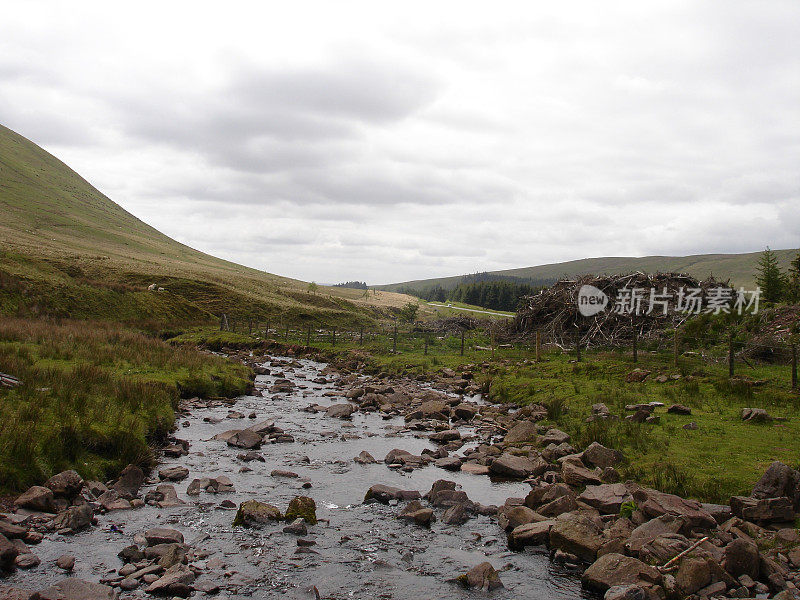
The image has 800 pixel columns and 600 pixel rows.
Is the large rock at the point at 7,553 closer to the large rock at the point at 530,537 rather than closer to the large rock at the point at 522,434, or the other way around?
the large rock at the point at 530,537

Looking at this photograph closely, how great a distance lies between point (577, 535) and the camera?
1016 cm

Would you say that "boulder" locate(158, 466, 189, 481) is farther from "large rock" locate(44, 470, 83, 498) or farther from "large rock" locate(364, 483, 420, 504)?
"large rock" locate(364, 483, 420, 504)

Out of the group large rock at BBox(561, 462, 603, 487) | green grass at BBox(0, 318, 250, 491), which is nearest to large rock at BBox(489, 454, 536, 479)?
large rock at BBox(561, 462, 603, 487)

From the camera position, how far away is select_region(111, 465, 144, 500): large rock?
12226mm

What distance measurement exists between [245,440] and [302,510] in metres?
6.58

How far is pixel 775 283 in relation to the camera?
51656 millimetres

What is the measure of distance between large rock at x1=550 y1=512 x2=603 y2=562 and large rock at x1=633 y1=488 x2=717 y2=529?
1.12 metres

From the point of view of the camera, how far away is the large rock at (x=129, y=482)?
12226 millimetres

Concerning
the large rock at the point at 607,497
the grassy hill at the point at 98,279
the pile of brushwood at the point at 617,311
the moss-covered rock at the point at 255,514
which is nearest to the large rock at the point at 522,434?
the large rock at the point at 607,497

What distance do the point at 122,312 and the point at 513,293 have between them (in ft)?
427

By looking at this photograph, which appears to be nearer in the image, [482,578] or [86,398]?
[482,578]

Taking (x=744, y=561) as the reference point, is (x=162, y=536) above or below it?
below

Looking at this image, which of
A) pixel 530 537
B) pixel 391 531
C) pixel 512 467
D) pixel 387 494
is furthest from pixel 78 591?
A: pixel 512 467

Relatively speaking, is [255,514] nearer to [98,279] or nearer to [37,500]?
[37,500]
